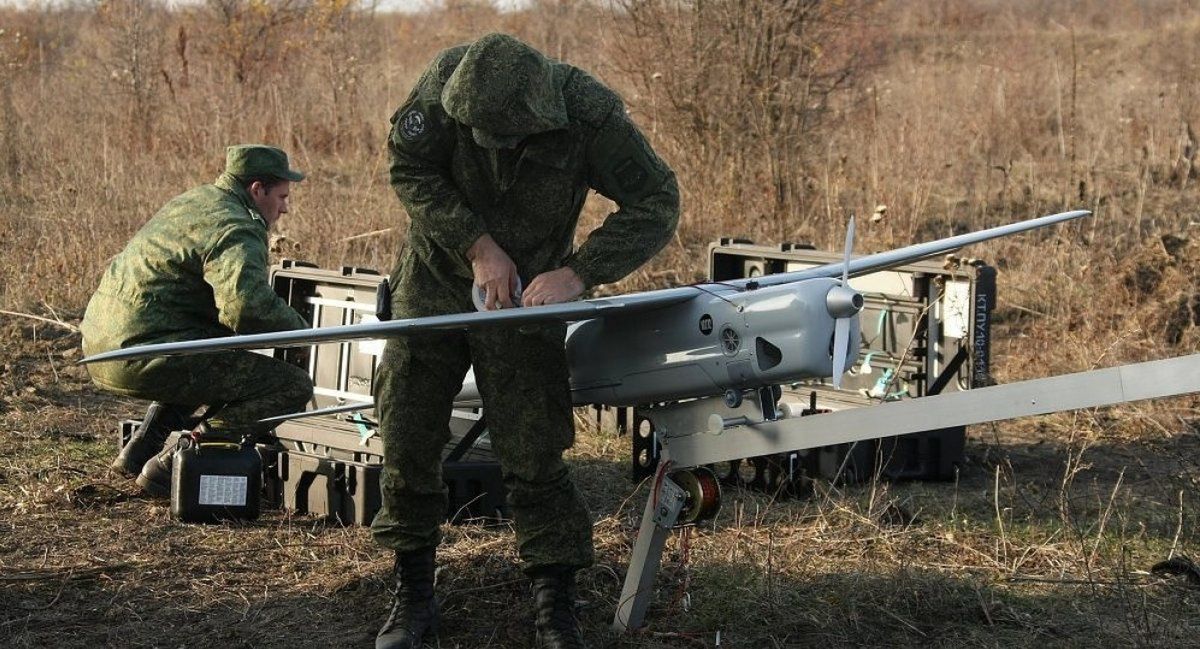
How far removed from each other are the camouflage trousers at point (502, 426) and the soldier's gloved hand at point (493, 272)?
12 cm

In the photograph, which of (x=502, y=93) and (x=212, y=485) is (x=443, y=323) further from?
(x=212, y=485)

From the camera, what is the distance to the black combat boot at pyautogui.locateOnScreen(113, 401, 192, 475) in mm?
5965

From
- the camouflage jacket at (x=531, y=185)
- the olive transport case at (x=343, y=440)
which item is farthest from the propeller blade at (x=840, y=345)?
the olive transport case at (x=343, y=440)

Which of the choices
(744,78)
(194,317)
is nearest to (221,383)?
(194,317)

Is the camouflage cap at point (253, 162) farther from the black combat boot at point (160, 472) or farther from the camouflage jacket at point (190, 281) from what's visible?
the black combat boot at point (160, 472)

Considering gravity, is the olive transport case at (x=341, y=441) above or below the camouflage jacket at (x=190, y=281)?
below

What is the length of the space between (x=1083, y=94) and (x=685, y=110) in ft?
22.9

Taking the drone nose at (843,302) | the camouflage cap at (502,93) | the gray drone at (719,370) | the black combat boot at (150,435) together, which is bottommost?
the black combat boot at (150,435)

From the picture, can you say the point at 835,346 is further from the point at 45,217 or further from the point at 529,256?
the point at 45,217

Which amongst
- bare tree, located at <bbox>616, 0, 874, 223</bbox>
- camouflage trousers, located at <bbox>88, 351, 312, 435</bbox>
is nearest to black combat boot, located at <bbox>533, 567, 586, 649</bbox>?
camouflage trousers, located at <bbox>88, 351, 312, 435</bbox>

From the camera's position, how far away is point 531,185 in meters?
3.82

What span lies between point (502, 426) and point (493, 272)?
1.53ft

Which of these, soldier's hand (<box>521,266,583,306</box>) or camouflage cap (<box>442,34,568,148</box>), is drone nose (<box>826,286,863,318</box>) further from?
camouflage cap (<box>442,34,568,148</box>)

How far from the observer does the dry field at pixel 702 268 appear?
4.23 meters
